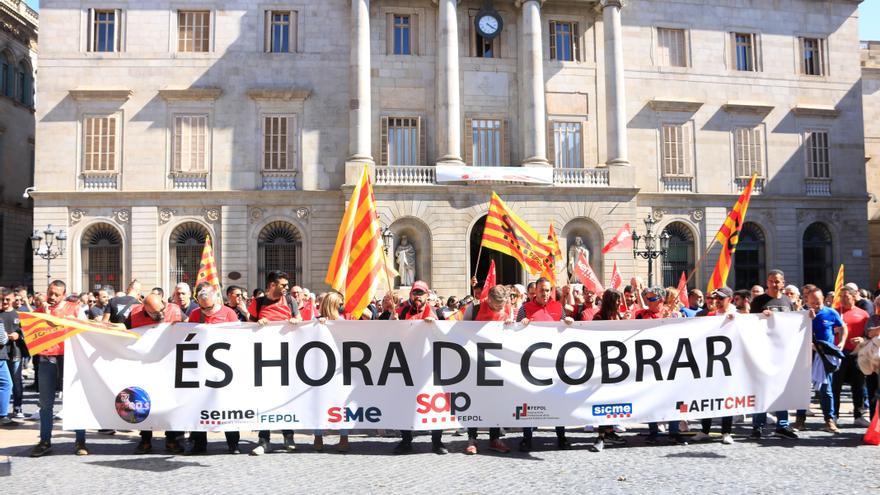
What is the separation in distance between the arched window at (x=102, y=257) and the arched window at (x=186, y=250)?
212 centimetres

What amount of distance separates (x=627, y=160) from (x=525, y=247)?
15326 millimetres

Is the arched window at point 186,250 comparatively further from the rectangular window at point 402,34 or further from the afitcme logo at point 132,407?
the afitcme logo at point 132,407

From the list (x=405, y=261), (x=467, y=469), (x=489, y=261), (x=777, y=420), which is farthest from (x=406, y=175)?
(x=467, y=469)

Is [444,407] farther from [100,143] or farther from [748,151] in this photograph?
[748,151]

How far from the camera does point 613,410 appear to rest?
889cm

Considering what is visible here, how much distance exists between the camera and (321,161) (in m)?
29.3

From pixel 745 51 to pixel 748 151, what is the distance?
4.78 m

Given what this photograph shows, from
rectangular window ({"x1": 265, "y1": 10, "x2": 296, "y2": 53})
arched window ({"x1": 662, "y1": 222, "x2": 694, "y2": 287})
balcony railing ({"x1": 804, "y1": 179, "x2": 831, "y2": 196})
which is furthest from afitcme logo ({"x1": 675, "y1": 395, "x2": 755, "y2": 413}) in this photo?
balcony railing ({"x1": 804, "y1": 179, "x2": 831, "y2": 196})

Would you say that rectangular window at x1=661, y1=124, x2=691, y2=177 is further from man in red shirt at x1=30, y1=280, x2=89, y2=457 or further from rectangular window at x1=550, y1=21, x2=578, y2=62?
man in red shirt at x1=30, y1=280, x2=89, y2=457

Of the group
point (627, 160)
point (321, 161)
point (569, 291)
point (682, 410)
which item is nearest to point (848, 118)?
point (627, 160)

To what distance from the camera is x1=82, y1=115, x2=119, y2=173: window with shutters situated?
28.5 m

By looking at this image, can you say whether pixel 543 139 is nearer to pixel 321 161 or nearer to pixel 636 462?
pixel 321 161

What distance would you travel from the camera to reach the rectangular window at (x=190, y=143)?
28797 millimetres

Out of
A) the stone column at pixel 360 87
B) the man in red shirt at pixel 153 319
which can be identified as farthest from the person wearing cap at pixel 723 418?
the stone column at pixel 360 87
